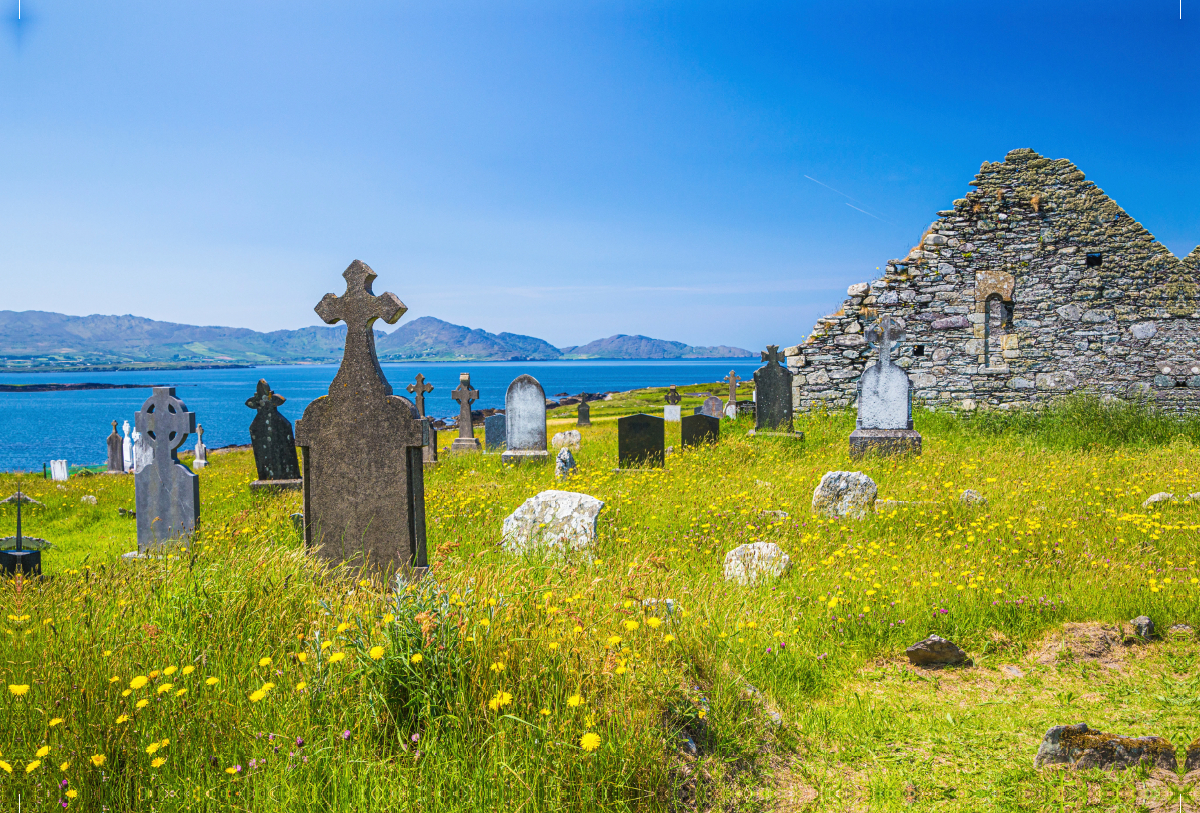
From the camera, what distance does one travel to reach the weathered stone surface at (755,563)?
5.18 metres

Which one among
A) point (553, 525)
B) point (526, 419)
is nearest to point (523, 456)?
point (526, 419)

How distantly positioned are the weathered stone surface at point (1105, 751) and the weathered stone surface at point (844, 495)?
417 cm

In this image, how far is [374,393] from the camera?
492cm

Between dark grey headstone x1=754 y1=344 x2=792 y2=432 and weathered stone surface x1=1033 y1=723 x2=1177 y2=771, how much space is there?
10700 mm

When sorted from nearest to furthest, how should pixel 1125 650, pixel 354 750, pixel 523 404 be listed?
pixel 354 750, pixel 1125 650, pixel 523 404

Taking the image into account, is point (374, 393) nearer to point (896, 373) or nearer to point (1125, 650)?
point (1125, 650)

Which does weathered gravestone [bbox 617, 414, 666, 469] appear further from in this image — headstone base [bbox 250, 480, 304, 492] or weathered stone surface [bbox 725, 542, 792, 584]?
weathered stone surface [bbox 725, 542, 792, 584]

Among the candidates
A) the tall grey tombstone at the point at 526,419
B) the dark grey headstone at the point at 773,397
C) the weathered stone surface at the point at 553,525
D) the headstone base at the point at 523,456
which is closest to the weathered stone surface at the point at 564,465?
the headstone base at the point at 523,456

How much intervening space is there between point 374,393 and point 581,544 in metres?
2.05

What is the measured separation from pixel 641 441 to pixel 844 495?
4258 mm

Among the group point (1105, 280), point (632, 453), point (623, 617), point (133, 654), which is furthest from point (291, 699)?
point (1105, 280)

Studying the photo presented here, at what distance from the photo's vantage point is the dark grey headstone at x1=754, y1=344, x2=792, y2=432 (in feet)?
44.3

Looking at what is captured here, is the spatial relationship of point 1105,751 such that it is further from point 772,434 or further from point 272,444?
point 772,434

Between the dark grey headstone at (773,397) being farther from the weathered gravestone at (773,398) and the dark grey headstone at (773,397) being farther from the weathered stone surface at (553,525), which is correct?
the weathered stone surface at (553,525)
